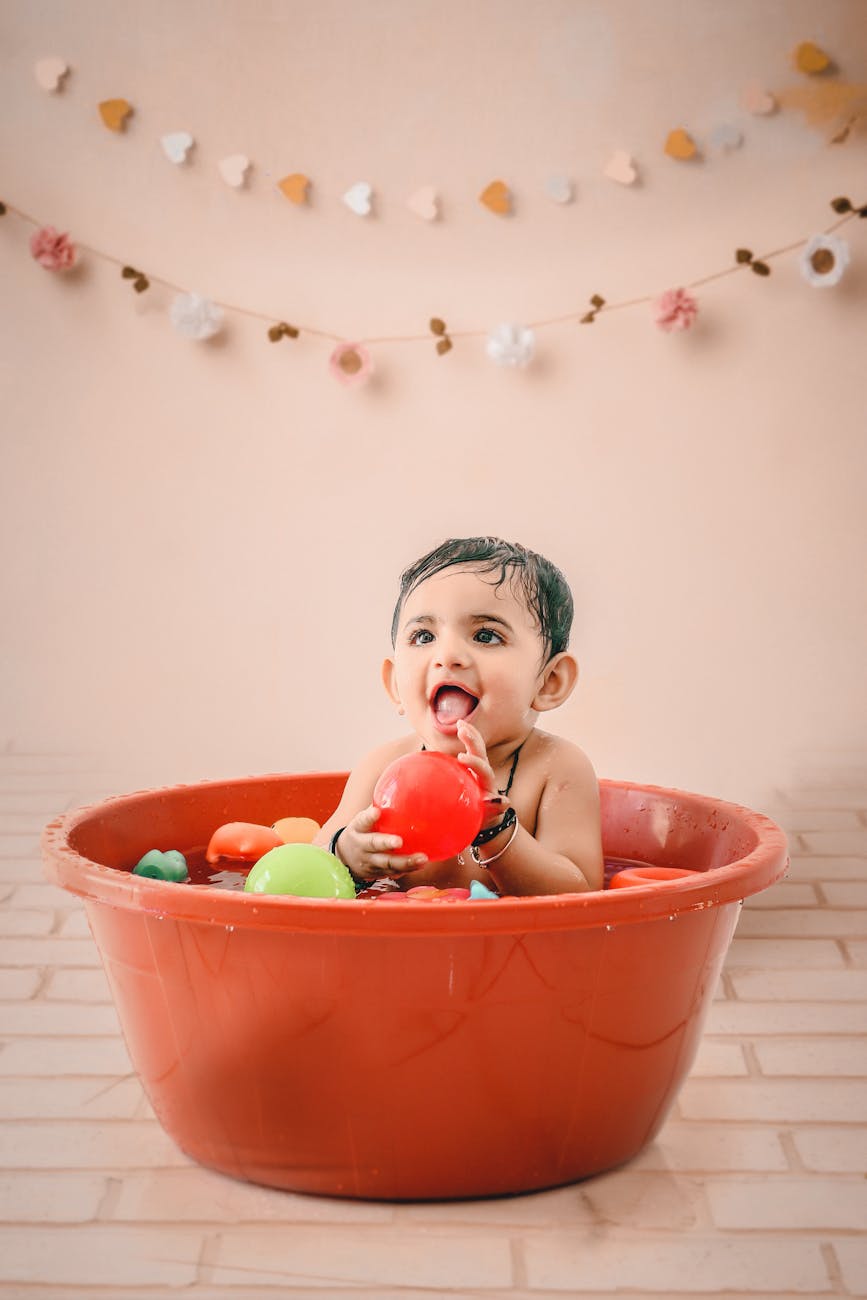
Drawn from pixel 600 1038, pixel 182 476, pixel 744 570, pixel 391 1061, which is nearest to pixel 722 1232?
pixel 600 1038

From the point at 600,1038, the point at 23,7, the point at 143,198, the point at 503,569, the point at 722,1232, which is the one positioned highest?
the point at 23,7

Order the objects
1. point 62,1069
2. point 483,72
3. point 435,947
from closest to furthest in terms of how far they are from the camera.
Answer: point 435,947 < point 62,1069 < point 483,72

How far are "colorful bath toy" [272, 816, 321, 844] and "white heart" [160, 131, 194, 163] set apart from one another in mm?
1533

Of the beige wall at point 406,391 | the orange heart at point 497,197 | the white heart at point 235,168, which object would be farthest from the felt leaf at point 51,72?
the orange heart at point 497,197

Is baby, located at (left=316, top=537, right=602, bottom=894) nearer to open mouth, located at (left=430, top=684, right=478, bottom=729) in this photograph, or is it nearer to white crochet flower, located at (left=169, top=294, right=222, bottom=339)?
open mouth, located at (left=430, top=684, right=478, bottom=729)

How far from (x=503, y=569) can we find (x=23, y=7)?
191 centimetres

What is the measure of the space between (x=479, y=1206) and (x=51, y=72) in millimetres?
2317

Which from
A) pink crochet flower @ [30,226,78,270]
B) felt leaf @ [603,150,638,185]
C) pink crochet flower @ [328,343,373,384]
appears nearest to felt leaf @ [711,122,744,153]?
felt leaf @ [603,150,638,185]

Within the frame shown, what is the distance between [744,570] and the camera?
2.36 metres

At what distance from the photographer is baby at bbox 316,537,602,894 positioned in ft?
3.79

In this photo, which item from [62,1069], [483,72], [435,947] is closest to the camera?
[435,947]

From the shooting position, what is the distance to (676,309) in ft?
7.54

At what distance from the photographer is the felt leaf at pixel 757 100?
2.28m

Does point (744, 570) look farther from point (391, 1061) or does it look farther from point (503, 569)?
point (391, 1061)
